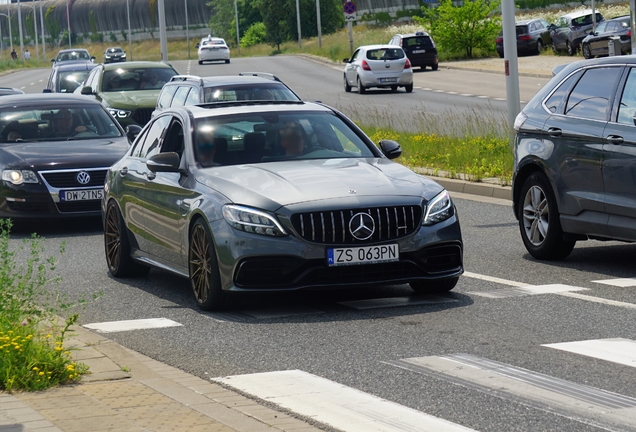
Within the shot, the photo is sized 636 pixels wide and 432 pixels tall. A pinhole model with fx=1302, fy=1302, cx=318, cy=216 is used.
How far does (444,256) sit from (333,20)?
11189 cm

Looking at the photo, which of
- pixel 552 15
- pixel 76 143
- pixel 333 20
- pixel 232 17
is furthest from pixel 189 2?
pixel 76 143

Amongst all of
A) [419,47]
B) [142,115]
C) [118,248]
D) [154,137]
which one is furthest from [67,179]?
[419,47]

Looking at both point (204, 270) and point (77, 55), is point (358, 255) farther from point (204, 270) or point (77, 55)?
point (77, 55)

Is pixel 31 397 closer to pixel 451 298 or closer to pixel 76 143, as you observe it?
pixel 451 298

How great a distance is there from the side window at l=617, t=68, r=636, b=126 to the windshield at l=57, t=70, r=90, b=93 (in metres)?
25.4

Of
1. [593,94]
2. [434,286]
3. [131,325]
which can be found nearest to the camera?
[131,325]

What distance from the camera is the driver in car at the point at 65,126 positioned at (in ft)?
54.2

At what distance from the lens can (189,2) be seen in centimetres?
16312

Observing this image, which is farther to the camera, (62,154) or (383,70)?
(383,70)

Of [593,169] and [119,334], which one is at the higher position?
[593,169]

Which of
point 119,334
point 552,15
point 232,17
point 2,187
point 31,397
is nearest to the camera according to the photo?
point 31,397

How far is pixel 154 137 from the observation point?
1104 cm

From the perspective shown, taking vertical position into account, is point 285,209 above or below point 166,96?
below

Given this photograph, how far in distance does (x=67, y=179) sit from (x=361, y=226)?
707cm
